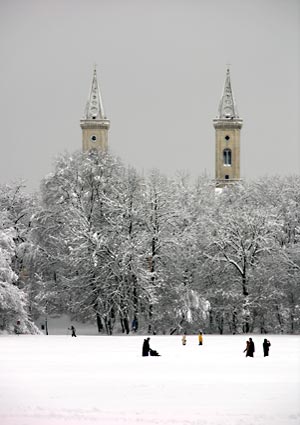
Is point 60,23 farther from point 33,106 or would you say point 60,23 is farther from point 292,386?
point 33,106

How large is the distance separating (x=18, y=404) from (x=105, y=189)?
3781 cm

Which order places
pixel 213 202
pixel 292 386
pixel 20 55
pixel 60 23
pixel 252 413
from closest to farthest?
pixel 252 413, pixel 292 386, pixel 60 23, pixel 20 55, pixel 213 202

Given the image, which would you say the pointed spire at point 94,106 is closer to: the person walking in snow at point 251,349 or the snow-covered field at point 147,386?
the snow-covered field at point 147,386

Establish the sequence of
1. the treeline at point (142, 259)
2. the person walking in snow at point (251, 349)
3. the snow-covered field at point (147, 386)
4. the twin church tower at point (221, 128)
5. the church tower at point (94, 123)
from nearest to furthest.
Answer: the snow-covered field at point (147, 386) < the person walking in snow at point (251, 349) < the treeline at point (142, 259) < the twin church tower at point (221, 128) < the church tower at point (94, 123)

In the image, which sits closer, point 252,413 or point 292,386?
point 252,413

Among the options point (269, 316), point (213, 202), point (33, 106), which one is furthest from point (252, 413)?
point (213, 202)

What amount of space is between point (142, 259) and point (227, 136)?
103054 mm

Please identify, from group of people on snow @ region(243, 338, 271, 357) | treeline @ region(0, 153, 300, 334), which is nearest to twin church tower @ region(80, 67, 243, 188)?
treeline @ region(0, 153, 300, 334)

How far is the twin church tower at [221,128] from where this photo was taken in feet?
521

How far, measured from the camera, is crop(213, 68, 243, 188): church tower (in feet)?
520

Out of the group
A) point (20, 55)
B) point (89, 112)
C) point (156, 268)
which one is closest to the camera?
point (20, 55)

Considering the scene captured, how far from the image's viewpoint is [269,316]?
203 ft

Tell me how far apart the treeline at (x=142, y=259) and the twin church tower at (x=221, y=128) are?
92.4 m

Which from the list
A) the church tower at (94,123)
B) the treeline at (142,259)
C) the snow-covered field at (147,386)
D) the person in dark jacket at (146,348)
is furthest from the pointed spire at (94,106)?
the person in dark jacket at (146,348)
